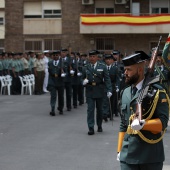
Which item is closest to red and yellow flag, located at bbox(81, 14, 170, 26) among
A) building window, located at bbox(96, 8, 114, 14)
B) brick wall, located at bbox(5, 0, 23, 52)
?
building window, located at bbox(96, 8, 114, 14)

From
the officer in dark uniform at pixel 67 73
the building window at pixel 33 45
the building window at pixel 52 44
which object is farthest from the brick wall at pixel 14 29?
the officer in dark uniform at pixel 67 73

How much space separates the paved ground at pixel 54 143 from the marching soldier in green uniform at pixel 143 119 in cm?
353

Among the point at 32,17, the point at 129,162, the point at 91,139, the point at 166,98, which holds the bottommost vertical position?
the point at 91,139

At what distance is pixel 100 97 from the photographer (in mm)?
12000

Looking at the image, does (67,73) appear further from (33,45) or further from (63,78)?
(33,45)

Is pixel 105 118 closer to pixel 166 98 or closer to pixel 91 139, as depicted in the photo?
pixel 91 139

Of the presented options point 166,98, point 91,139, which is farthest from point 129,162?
point 91,139

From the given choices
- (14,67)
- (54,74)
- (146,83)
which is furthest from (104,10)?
(146,83)

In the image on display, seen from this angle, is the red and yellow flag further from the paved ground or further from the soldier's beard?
the soldier's beard

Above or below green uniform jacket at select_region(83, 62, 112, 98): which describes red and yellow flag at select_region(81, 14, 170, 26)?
above

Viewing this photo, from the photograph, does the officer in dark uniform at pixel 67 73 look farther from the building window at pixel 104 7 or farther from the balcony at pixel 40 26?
the building window at pixel 104 7

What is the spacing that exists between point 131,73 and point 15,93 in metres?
20.1

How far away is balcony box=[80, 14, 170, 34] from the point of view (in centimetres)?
3625

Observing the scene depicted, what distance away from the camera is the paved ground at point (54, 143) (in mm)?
8439
